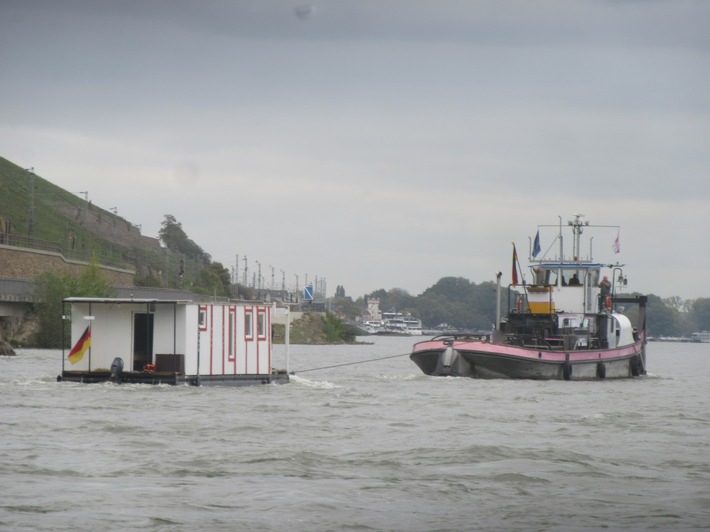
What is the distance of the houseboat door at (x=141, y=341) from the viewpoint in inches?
1714

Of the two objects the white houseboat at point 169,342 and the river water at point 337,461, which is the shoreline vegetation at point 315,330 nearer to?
the white houseboat at point 169,342

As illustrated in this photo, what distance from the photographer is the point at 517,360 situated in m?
53.2

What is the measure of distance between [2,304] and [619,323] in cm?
5953

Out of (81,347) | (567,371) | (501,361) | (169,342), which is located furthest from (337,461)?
(567,371)

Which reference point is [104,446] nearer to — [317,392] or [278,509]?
[278,509]

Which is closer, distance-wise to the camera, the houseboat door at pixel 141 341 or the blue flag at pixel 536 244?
the houseboat door at pixel 141 341

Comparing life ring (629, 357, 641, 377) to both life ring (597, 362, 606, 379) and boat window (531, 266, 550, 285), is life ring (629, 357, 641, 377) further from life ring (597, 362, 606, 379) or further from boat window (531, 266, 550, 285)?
boat window (531, 266, 550, 285)

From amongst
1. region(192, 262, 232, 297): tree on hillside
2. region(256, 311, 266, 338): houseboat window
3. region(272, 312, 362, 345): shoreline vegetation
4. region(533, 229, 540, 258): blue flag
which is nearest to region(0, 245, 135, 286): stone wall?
region(272, 312, 362, 345): shoreline vegetation

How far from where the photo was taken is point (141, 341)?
44.3m

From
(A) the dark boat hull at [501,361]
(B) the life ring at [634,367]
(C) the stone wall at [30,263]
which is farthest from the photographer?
(C) the stone wall at [30,263]

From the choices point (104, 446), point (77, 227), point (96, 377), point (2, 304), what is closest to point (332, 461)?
point (104, 446)

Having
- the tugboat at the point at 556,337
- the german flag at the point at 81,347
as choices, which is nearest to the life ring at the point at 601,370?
the tugboat at the point at 556,337

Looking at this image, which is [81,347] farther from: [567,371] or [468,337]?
[567,371]

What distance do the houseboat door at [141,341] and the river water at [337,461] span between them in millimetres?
2765
